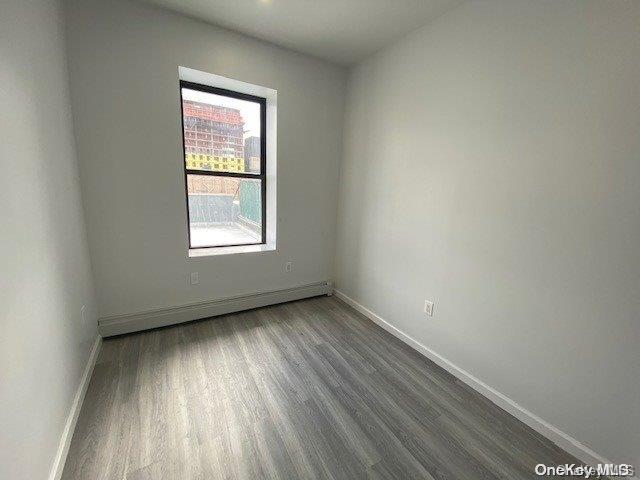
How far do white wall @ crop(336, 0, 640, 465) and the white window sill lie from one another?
4.57 ft

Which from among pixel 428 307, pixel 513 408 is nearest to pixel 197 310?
pixel 428 307

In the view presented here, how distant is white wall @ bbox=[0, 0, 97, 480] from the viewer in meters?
0.94

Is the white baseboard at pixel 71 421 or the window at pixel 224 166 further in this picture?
the window at pixel 224 166

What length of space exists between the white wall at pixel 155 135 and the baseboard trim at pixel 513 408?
162 cm

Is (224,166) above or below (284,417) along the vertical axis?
above

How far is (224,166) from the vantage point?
9.02ft

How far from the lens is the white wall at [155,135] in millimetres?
1943

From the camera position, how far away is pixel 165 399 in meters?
1.65

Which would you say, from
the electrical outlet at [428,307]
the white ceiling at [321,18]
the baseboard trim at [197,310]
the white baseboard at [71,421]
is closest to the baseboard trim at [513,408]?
the electrical outlet at [428,307]

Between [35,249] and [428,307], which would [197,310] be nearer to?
[35,249]

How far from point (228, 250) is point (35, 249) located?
161 cm

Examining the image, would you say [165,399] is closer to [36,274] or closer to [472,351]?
[36,274]

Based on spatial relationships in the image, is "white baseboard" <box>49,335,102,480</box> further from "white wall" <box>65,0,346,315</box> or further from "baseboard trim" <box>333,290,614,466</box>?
"baseboard trim" <box>333,290,614,466</box>

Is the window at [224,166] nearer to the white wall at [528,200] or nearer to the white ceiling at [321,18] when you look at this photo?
the white ceiling at [321,18]
